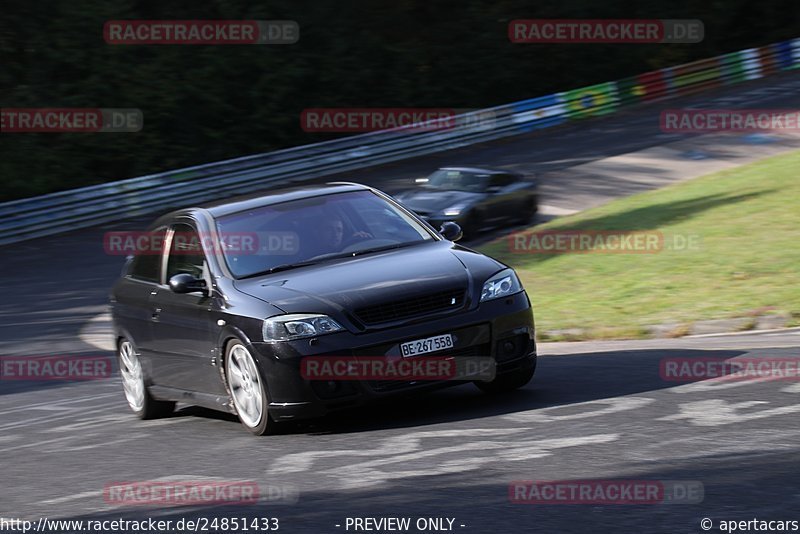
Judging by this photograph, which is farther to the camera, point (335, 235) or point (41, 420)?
point (41, 420)

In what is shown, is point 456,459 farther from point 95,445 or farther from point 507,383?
point 95,445

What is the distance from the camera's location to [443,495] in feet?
19.2

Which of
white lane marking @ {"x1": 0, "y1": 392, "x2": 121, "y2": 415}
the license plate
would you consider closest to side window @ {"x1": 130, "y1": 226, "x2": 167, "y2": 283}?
white lane marking @ {"x1": 0, "y1": 392, "x2": 121, "y2": 415}

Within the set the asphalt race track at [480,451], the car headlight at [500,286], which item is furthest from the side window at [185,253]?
the car headlight at [500,286]

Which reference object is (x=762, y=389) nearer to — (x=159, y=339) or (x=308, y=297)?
(x=308, y=297)

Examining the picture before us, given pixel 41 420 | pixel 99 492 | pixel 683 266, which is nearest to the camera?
pixel 99 492

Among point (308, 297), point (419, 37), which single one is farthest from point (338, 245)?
point (419, 37)

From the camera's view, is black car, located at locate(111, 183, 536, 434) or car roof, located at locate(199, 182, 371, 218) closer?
black car, located at locate(111, 183, 536, 434)

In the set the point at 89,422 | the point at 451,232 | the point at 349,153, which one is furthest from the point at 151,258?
the point at 349,153

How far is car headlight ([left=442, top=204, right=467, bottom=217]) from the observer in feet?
74.9

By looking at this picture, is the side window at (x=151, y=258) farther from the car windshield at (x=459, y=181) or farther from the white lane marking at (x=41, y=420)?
the car windshield at (x=459, y=181)

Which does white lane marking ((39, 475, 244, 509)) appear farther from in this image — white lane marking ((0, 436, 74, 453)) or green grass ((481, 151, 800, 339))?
green grass ((481, 151, 800, 339))

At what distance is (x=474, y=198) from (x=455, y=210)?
2.30 feet

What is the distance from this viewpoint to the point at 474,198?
77.1 feet
